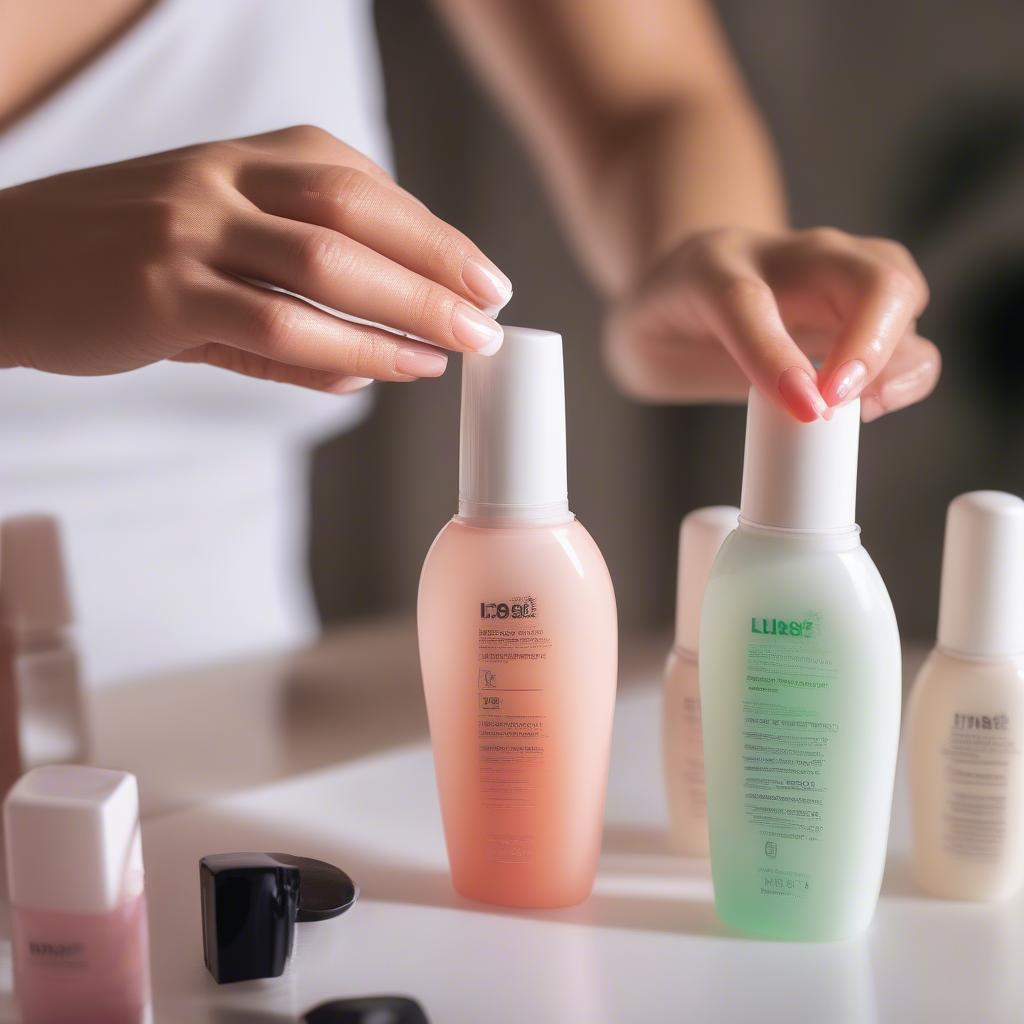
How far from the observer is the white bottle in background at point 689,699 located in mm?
577

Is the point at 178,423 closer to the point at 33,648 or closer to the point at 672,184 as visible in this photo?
the point at 33,648

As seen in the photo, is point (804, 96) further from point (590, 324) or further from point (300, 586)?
point (300, 586)

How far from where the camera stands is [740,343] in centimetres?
51

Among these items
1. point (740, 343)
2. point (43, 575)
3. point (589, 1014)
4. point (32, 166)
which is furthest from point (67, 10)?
point (589, 1014)

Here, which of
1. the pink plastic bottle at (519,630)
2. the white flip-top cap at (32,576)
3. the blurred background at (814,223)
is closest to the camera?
the pink plastic bottle at (519,630)

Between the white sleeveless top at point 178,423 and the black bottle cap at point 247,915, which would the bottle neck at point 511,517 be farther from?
the white sleeveless top at point 178,423

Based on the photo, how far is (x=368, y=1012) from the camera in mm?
414

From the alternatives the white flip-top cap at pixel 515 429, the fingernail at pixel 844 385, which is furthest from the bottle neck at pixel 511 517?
the fingernail at pixel 844 385

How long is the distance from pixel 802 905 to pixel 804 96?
93 cm

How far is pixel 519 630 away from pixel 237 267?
176 mm

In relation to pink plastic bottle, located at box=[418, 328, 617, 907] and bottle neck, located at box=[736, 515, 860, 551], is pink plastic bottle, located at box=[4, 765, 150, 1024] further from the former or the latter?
bottle neck, located at box=[736, 515, 860, 551]

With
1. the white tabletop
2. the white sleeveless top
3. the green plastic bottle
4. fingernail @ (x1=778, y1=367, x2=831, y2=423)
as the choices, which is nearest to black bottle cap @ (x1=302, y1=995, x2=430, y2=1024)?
the white tabletop

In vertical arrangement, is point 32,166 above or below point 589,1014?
above

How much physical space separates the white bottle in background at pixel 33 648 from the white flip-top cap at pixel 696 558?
1.08ft
